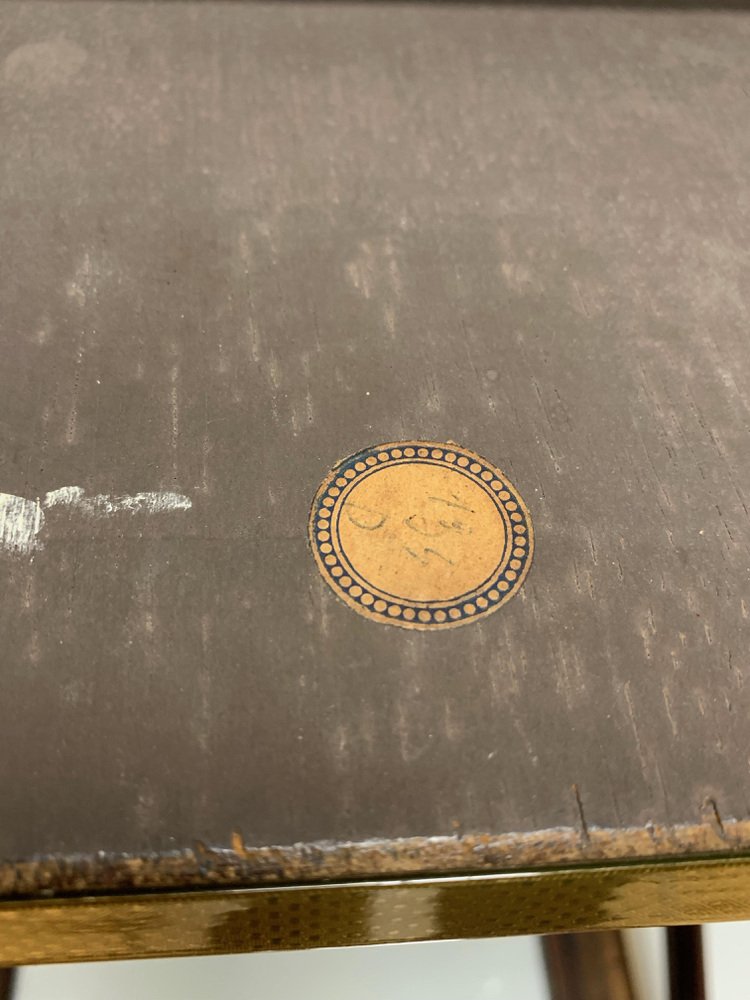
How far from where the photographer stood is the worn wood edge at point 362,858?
0.71 meters

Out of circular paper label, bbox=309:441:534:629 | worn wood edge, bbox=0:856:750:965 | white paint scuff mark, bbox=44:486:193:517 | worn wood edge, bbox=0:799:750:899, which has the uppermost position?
white paint scuff mark, bbox=44:486:193:517

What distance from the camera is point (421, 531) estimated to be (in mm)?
882

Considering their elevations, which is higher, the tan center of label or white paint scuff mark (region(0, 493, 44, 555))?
white paint scuff mark (region(0, 493, 44, 555))

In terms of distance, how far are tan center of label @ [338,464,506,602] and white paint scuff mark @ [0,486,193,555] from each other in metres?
0.18

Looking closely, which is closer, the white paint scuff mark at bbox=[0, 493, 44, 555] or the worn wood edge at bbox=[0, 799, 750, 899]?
the worn wood edge at bbox=[0, 799, 750, 899]

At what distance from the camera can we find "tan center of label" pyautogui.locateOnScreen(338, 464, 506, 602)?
86 centimetres

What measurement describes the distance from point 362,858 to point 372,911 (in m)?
0.08

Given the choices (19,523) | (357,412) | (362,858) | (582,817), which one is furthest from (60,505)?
(582,817)

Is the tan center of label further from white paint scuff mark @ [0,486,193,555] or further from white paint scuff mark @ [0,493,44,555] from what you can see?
white paint scuff mark @ [0,493,44,555]

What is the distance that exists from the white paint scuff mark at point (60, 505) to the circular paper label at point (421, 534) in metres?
0.16

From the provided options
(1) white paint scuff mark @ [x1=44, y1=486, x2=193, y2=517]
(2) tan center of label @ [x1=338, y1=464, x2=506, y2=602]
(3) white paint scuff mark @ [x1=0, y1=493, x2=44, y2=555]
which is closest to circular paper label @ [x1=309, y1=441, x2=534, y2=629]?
(2) tan center of label @ [x1=338, y1=464, x2=506, y2=602]

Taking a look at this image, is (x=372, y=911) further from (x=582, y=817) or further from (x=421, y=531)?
(x=421, y=531)

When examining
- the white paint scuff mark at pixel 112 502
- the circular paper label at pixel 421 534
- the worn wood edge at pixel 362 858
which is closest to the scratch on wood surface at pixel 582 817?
the worn wood edge at pixel 362 858

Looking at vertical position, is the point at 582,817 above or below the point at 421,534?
below
